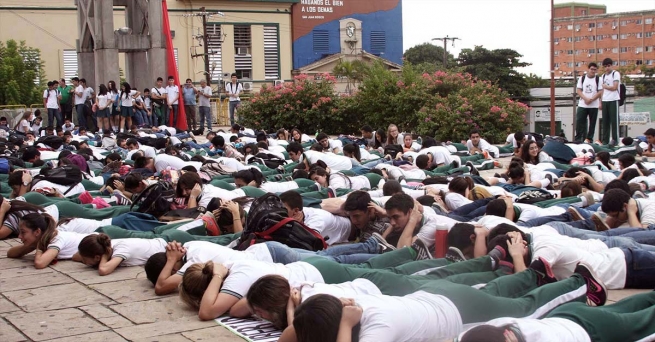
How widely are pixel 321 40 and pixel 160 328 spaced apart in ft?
122

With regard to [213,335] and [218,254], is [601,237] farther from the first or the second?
[213,335]

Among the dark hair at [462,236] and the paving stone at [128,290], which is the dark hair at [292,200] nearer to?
the paving stone at [128,290]

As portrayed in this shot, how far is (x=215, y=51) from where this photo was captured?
36406 millimetres

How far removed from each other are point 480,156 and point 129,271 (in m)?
8.17

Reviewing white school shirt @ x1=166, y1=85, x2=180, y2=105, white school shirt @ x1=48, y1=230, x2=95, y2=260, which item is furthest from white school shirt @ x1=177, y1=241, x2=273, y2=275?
white school shirt @ x1=166, y1=85, x2=180, y2=105

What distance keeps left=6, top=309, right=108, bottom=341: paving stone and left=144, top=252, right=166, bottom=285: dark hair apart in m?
0.64

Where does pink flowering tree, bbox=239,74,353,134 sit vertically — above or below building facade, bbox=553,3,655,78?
below

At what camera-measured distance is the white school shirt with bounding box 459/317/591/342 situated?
3680mm

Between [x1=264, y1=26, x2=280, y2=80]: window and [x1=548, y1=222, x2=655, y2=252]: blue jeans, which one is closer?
[x1=548, y1=222, x2=655, y2=252]: blue jeans

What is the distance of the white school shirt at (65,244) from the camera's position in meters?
6.75

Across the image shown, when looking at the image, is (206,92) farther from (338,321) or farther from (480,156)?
(338,321)

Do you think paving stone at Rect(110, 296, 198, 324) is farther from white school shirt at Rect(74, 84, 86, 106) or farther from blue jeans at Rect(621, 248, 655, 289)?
white school shirt at Rect(74, 84, 86, 106)

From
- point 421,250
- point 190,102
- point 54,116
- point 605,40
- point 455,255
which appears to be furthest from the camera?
point 605,40

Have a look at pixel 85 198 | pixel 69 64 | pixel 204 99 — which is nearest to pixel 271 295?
pixel 85 198
